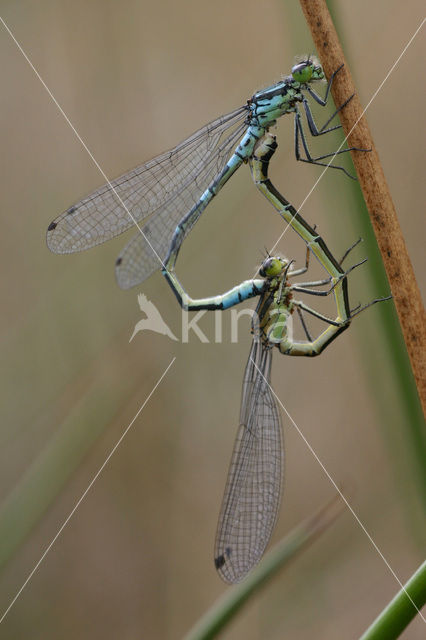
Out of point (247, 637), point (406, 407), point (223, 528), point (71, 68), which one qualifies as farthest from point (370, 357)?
point (71, 68)

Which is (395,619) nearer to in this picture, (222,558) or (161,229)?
(222,558)

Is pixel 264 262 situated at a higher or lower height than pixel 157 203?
lower

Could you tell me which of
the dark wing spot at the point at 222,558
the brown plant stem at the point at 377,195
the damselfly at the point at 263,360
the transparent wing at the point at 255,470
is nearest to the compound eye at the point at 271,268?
the damselfly at the point at 263,360

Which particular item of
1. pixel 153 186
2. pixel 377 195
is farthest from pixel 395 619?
pixel 153 186

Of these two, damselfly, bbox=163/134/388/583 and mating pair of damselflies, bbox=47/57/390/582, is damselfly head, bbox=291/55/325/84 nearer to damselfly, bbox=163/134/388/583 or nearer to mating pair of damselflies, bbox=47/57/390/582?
mating pair of damselflies, bbox=47/57/390/582

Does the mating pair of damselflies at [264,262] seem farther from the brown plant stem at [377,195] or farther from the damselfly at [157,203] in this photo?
the brown plant stem at [377,195]

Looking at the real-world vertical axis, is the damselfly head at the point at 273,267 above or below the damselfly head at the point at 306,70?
below
